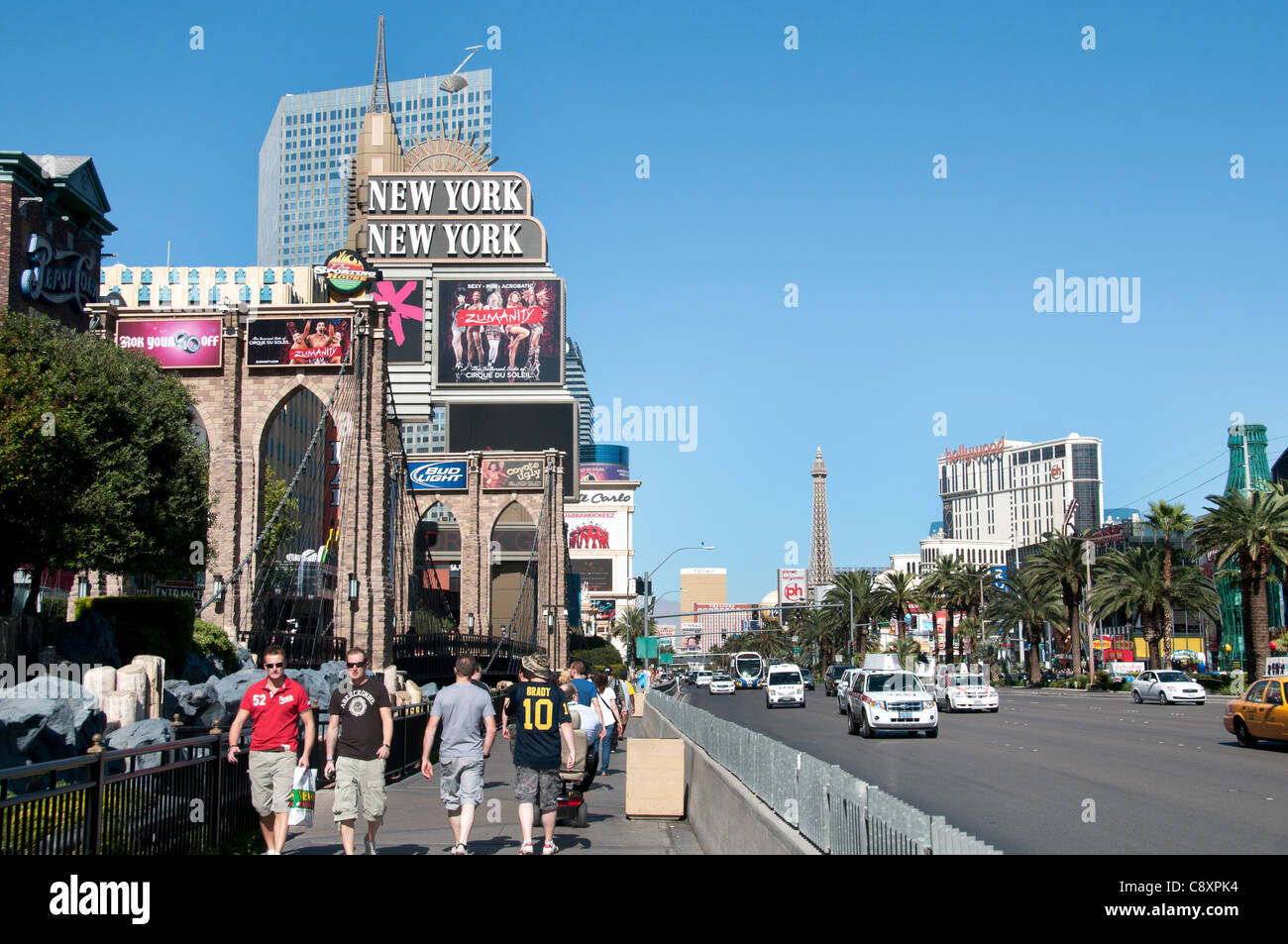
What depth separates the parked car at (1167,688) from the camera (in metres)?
46.4

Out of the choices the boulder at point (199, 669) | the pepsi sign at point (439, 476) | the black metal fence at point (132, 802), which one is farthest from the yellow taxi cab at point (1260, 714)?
the pepsi sign at point (439, 476)

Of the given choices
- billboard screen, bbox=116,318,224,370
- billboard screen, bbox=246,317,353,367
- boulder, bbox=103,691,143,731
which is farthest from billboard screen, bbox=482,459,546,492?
boulder, bbox=103,691,143,731

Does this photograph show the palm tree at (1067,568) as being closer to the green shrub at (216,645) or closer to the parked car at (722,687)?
the parked car at (722,687)

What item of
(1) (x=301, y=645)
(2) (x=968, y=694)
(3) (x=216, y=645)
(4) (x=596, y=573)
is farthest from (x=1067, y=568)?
(4) (x=596, y=573)

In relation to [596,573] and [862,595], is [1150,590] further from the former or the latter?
A: [596,573]

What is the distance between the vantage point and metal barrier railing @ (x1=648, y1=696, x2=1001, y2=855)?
18.1 ft

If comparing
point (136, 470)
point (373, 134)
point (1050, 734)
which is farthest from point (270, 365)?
point (373, 134)

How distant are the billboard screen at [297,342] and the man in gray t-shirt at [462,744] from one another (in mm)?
34333

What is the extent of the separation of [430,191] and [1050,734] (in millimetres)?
69589

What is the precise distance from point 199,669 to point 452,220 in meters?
63.3

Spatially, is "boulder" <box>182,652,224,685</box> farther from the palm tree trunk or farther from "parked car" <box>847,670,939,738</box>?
the palm tree trunk

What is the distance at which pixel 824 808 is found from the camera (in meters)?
7.64

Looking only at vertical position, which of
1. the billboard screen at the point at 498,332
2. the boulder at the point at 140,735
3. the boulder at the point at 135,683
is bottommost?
the boulder at the point at 140,735
